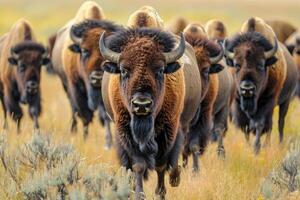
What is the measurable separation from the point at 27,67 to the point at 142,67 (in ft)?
21.9

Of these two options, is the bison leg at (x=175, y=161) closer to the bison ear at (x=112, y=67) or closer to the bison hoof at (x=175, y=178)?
the bison hoof at (x=175, y=178)

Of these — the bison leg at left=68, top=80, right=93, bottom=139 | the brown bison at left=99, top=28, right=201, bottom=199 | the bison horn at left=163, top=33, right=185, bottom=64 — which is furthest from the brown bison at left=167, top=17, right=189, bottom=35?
the bison horn at left=163, top=33, right=185, bottom=64

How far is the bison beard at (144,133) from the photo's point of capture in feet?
23.5

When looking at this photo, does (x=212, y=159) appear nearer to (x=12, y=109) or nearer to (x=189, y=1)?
(x=12, y=109)

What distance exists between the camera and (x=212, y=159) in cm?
1020

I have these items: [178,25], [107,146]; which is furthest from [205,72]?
[178,25]

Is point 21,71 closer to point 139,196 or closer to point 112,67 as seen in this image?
point 112,67

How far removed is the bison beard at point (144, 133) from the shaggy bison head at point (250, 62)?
12.8ft

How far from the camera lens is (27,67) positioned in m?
13.4

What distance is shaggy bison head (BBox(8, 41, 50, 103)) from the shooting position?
1332 centimetres

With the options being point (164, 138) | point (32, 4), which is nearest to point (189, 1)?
point (32, 4)

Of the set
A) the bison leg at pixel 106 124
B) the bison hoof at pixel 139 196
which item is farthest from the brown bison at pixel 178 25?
the bison hoof at pixel 139 196

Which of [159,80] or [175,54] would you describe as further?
[175,54]

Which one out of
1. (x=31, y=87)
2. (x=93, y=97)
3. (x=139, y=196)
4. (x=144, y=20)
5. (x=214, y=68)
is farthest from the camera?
(x=31, y=87)
